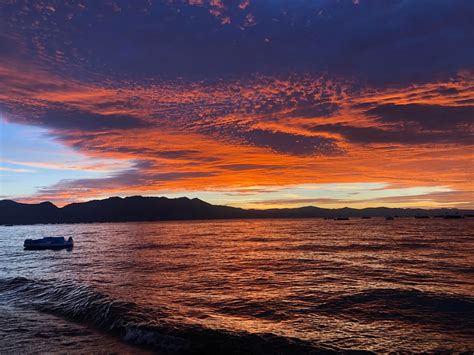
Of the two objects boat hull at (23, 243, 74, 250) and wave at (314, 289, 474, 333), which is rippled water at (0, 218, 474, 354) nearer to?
wave at (314, 289, 474, 333)

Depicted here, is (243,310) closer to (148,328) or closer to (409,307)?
(148,328)

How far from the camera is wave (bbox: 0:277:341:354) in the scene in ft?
46.8

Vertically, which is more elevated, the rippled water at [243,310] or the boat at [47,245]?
the boat at [47,245]

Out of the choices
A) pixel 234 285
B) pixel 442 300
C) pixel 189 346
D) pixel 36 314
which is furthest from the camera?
pixel 234 285

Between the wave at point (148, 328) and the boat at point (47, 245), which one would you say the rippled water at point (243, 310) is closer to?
the wave at point (148, 328)

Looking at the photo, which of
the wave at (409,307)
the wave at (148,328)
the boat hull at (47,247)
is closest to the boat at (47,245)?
the boat hull at (47,247)

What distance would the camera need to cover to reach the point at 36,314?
65.1ft

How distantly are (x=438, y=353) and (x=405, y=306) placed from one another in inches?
303

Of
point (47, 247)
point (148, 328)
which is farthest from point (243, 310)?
point (47, 247)

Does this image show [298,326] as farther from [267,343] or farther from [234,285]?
[234,285]

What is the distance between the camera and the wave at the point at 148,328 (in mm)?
14266

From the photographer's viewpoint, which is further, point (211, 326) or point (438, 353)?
point (211, 326)

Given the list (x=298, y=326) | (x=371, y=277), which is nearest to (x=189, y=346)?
(x=298, y=326)

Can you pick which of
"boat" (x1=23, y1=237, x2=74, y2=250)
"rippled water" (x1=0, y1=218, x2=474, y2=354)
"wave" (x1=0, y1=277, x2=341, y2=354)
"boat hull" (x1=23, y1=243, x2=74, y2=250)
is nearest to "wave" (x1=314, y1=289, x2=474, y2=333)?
"rippled water" (x1=0, y1=218, x2=474, y2=354)
